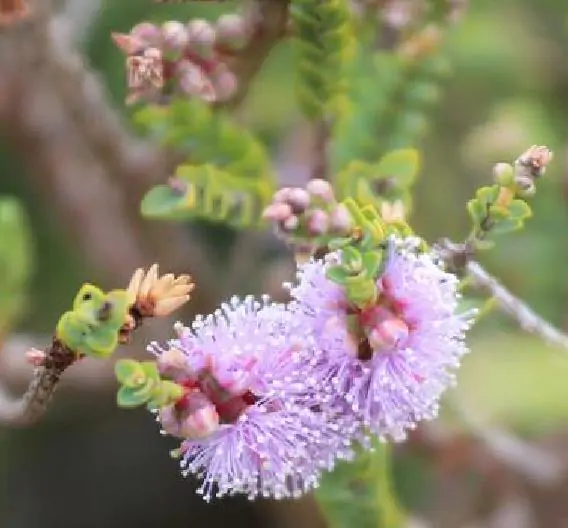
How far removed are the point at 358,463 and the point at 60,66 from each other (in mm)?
471

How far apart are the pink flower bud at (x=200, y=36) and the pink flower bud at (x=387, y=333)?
27 cm

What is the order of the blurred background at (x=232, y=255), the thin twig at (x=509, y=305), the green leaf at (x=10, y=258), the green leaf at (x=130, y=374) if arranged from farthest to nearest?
the blurred background at (x=232, y=255), the green leaf at (x=10, y=258), the thin twig at (x=509, y=305), the green leaf at (x=130, y=374)

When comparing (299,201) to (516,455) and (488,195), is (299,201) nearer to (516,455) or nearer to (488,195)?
(488,195)

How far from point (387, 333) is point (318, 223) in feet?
0.25

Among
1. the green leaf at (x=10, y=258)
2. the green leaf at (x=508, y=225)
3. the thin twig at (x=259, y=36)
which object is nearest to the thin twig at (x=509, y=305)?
the green leaf at (x=508, y=225)

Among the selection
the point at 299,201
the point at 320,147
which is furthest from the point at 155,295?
the point at 320,147

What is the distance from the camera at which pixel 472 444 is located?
42.8 inches

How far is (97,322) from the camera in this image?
1.77 feet

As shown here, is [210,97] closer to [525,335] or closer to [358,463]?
[358,463]

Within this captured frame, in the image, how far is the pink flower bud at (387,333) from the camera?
22.7 inches

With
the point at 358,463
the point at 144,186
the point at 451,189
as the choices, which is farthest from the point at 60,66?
the point at 451,189

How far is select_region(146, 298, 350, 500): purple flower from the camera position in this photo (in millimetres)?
595

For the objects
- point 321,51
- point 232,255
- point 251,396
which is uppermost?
point 321,51

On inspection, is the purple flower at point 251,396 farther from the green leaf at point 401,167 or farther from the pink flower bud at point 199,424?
the green leaf at point 401,167
